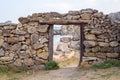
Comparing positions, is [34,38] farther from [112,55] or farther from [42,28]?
[112,55]

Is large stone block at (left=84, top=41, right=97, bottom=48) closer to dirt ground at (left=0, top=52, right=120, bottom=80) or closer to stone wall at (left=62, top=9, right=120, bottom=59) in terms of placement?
stone wall at (left=62, top=9, right=120, bottom=59)

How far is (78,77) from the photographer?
9.37 metres

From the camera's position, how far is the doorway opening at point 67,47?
15.2m

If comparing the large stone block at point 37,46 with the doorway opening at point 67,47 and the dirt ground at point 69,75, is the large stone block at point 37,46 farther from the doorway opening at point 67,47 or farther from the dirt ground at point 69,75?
the doorway opening at point 67,47

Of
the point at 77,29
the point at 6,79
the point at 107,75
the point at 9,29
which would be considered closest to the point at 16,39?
the point at 9,29

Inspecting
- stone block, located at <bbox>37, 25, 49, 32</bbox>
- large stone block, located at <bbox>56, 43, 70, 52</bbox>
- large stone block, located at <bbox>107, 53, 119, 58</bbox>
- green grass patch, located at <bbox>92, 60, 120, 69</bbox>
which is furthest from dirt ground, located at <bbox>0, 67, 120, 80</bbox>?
large stone block, located at <bbox>56, 43, 70, 52</bbox>

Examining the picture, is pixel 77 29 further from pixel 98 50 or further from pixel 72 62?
pixel 98 50

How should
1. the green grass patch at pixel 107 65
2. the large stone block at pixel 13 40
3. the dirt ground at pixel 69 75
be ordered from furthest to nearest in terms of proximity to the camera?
the large stone block at pixel 13 40 < the green grass patch at pixel 107 65 < the dirt ground at pixel 69 75

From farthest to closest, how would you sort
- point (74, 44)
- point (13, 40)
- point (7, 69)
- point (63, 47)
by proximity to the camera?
point (74, 44) < point (63, 47) < point (13, 40) < point (7, 69)

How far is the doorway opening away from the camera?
49.9ft

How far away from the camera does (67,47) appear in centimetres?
1666

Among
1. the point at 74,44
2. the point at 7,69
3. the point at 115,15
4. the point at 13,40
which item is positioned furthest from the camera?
the point at 74,44

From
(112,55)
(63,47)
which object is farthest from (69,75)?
(63,47)

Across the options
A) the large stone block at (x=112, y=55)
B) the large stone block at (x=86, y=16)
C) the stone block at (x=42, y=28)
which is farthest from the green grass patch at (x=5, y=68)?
the large stone block at (x=112, y=55)
